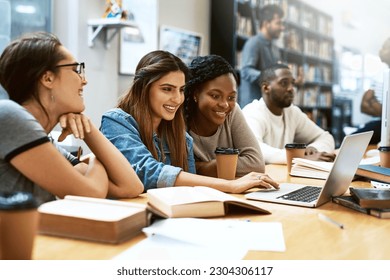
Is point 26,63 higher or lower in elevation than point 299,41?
lower

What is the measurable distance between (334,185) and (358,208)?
13 cm

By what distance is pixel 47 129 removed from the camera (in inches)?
59.7

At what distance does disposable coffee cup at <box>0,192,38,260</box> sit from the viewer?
729 mm

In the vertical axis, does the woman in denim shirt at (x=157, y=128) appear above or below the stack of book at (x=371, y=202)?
above

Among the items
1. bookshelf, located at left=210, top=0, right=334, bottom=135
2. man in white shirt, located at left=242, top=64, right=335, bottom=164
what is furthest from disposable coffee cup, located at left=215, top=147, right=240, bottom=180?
bookshelf, located at left=210, top=0, right=334, bottom=135

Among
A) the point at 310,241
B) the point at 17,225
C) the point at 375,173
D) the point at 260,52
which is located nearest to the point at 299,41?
the point at 260,52

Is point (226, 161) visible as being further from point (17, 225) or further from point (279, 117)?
point (279, 117)

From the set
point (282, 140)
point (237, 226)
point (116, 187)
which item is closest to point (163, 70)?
point (116, 187)

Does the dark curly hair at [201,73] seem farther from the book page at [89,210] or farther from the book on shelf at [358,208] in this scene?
the book page at [89,210]

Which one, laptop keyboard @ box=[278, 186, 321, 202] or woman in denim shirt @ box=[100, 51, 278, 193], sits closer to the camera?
laptop keyboard @ box=[278, 186, 321, 202]

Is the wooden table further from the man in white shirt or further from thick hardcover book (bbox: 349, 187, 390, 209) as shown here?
the man in white shirt

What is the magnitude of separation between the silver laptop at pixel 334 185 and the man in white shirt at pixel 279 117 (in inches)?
55.2

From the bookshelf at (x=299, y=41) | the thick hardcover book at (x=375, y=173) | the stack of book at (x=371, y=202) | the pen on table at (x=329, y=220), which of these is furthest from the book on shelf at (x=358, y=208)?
the bookshelf at (x=299, y=41)

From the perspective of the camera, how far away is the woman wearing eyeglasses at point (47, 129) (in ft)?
3.97
